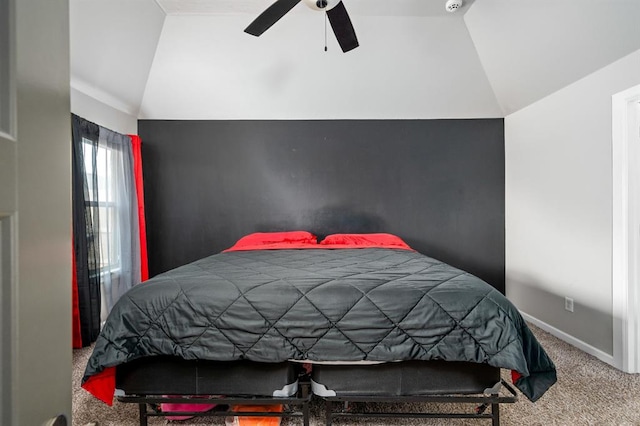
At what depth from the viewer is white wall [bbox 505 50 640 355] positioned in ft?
8.05

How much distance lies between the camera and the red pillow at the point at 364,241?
11.0ft

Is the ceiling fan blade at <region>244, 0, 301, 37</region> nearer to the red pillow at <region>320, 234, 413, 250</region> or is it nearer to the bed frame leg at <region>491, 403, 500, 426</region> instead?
the red pillow at <region>320, 234, 413, 250</region>

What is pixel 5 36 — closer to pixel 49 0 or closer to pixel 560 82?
pixel 49 0

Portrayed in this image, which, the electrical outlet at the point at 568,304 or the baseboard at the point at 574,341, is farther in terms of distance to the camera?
the electrical outlet at the point at 568,304

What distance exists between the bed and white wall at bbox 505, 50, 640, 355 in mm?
1442

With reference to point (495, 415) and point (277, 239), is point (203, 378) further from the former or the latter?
point (277, 239)

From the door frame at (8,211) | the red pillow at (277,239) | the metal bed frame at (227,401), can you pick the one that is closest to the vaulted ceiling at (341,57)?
the red pillow at (277,239)

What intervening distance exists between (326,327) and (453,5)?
2.76m

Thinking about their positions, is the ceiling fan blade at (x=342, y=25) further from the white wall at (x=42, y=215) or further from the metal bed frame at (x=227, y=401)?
the metal bed frame at (x=227, y=401)

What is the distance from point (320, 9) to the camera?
85.7 inches

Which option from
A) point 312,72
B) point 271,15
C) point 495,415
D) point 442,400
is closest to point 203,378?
point 442,400

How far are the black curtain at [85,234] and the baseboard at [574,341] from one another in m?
3.81

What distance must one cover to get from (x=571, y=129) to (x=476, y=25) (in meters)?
1.20

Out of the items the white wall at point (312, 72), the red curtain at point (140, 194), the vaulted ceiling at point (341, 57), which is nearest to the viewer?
the vaulted ceiling at point (341, 57)
